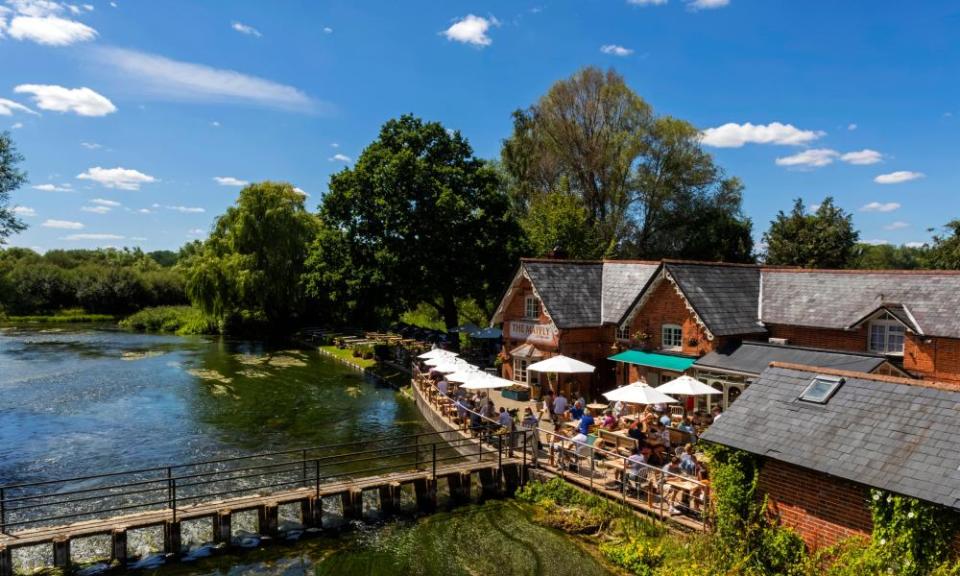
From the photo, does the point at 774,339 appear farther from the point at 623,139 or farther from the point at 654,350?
the point at 623,139

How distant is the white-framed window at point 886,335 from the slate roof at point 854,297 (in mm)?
560

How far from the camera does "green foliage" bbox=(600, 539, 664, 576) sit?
14.1m

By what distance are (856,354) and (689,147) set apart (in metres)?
34.8

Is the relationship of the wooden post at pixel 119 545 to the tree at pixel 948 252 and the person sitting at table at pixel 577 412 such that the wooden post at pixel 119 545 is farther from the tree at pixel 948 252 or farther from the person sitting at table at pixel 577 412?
the tree at pixel 948 252

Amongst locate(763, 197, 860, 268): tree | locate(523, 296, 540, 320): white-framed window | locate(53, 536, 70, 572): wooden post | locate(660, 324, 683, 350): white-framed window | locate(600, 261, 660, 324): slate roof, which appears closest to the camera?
locate(53, 536, 70, 572): wooden post

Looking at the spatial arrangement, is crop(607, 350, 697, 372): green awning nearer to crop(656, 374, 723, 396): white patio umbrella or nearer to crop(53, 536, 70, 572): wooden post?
crop(656, 374, 723, 396): white patio umbrella

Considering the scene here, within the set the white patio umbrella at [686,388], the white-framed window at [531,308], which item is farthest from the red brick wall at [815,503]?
the white-framed window at [531,308]

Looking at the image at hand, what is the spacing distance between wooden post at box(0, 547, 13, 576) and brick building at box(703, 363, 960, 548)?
16.0m

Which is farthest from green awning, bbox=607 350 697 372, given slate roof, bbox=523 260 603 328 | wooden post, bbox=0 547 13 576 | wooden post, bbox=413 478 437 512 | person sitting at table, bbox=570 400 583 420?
wooden post, bbox=0 547 13 576

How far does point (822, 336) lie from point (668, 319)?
580 cm

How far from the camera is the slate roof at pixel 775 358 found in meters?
20.8

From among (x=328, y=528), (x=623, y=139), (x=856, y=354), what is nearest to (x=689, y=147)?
(x=623, y=139)

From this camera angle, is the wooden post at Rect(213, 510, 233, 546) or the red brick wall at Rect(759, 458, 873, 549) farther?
the wooden post at Rect(213, 510, 233, 546)

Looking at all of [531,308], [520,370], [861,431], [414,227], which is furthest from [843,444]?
[414,227]
